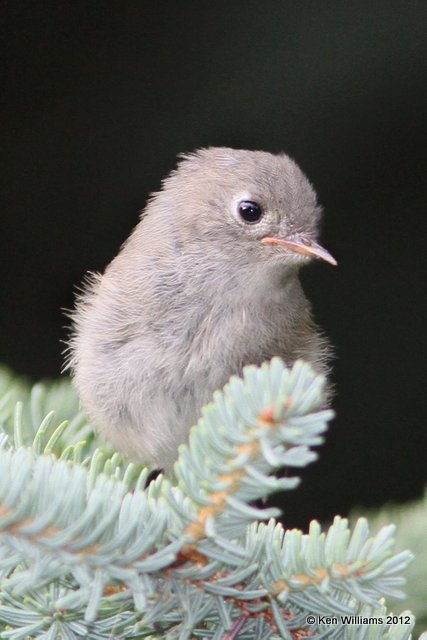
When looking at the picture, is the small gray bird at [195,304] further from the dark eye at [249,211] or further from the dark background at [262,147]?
the dark background at [262,147]

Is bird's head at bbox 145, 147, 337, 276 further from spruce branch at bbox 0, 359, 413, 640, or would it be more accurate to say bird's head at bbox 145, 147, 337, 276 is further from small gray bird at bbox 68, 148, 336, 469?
spruce branch at bbox 0, 359, 413, 640

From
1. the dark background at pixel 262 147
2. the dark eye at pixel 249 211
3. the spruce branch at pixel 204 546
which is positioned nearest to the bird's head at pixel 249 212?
the dark eye at pixel 249 211

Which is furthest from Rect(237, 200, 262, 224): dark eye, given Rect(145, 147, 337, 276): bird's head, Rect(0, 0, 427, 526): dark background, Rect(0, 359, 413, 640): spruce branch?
Rect(0, 359, 413, 640): spruce branch

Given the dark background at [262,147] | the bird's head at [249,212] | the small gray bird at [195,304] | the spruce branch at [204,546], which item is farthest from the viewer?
the dark background at [262,147]

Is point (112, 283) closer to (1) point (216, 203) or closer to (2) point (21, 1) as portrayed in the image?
(1) point (216, 203)

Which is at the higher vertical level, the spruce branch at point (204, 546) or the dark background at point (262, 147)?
the dark background at point (262, 147)

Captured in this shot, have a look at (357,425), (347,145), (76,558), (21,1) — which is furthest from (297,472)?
(76,558)

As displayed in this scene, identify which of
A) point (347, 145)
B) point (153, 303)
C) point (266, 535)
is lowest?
point (266, 535)
